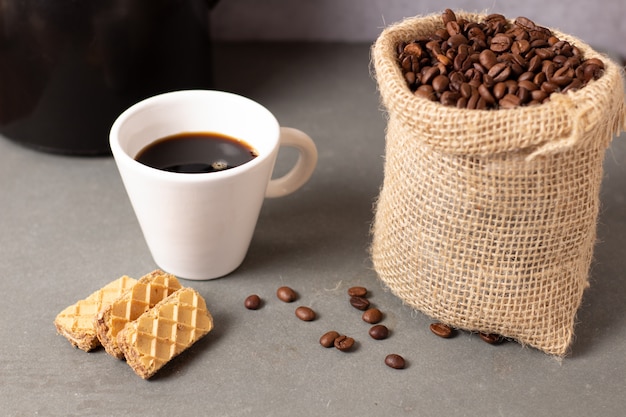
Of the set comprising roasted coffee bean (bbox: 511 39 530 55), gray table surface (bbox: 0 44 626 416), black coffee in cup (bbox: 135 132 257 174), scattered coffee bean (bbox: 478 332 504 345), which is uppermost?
roasted coffee bean (bbox: 511 39 530 55)

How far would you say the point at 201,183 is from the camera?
3.37 feet

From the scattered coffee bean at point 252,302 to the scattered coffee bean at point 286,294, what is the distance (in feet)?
0.10

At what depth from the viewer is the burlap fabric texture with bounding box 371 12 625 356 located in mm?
910

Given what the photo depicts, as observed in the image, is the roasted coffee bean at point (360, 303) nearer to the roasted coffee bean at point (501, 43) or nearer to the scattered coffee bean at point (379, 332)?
the scattered coffee bean at point (379, 332)

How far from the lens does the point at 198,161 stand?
1141 millimetres

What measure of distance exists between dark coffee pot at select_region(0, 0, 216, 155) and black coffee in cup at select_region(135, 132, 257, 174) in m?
0.23

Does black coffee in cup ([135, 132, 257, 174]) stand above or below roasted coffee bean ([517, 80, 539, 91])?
below

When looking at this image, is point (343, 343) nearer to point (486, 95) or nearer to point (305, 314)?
point (305, 314)

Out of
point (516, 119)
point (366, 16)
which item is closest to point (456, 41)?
point (516, 119)

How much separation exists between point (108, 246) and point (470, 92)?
602 mm

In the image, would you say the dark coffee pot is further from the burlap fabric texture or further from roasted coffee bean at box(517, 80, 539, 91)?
roasted coffee bean at box(517, 80, 539, 91)

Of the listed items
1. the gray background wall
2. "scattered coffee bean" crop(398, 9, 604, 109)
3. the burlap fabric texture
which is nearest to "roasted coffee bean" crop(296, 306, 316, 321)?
the burlap fabric texture

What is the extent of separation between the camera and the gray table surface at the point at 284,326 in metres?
1.00

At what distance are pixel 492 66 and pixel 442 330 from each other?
0.35 meters
